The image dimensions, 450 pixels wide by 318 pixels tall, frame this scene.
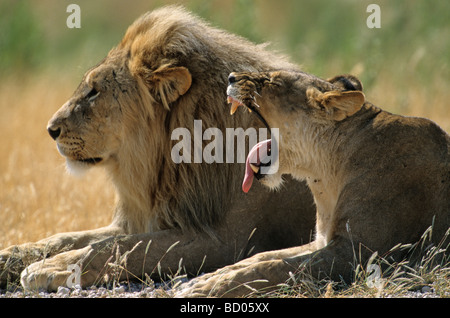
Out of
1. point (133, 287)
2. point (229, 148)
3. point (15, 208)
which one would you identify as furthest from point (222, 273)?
point (15, 208)

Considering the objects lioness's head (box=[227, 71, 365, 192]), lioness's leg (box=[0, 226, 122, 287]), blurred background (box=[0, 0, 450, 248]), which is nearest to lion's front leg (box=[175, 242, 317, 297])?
lioness's head (box=[227, 71, 365, 192])

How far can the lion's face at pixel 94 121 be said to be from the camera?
5504mm

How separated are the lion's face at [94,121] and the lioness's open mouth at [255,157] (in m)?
0.96

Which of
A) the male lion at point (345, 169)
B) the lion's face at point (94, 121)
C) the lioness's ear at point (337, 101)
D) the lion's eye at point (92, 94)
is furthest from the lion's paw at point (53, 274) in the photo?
the lioness's ear at point (337, 101)

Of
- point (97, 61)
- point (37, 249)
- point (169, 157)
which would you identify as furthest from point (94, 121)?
point (97, 61)

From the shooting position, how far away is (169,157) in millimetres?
5586

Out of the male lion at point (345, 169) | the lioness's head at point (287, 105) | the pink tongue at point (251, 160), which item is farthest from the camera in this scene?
the pink tongue at point (251, 160)

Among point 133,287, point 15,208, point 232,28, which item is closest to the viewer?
point 133,287

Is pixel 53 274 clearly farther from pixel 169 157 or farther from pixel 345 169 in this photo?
pixel 345 169

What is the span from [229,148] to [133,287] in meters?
1.20

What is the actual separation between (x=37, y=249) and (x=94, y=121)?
995mm

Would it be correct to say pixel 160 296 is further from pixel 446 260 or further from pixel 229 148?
pixel 446 260

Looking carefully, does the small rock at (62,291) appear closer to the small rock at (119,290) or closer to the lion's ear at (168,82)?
the small rock at (119,290)

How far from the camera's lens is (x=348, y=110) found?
4.76 meters
